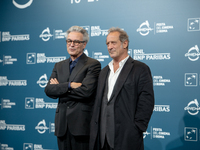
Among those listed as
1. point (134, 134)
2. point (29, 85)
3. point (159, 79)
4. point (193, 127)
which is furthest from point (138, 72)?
point (29, 85)

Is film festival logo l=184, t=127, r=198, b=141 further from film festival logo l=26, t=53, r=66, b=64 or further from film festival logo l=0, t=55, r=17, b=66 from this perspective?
film festival logo l=0, t=55, r=17, b=66

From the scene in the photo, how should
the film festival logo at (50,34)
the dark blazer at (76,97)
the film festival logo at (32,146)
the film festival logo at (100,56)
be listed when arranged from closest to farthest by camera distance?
the dark blazer at (76,97) → the film festival logo at (100,56) → the film festival logo at (50,34) → the film festival logo at (32,146)

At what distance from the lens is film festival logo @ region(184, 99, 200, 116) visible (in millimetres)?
3812

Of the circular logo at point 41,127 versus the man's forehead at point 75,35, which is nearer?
the man's forehead at point 75,35

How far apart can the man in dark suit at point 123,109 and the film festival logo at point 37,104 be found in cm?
230

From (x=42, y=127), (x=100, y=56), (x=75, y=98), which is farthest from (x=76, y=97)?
(x=42, y=127)

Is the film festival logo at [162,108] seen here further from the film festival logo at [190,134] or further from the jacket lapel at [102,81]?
the jacket lapel at [102,81]

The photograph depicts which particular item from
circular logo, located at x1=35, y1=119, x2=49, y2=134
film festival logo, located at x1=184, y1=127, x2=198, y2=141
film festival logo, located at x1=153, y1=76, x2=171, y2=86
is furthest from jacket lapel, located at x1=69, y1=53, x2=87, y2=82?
circular logo, located at x1=35, y1=119, x2=49, y2=134

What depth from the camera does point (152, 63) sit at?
13.5 ft

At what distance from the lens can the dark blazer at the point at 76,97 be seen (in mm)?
2680

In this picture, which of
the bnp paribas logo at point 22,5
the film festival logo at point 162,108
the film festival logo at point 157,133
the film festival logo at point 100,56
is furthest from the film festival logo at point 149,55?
the bnp paribas logo at point 22,5

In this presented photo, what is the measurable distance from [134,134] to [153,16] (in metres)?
2.44

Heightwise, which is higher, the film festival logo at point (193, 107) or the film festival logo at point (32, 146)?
the film festival logo at point (193, 107)

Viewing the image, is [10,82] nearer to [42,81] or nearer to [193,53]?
[42,81]
